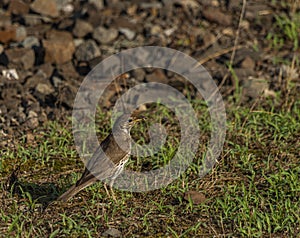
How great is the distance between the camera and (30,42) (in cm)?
994

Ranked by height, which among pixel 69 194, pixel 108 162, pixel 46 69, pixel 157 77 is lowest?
pixel 157 77

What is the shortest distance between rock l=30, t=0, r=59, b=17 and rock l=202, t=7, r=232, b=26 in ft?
7.76

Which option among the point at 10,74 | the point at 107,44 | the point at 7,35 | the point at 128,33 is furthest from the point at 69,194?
the point at 128,33

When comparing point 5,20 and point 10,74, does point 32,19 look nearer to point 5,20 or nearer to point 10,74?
point 5,20

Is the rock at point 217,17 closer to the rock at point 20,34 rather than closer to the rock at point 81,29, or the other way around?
the rock at point 81,29

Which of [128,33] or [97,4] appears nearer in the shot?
[128,33]

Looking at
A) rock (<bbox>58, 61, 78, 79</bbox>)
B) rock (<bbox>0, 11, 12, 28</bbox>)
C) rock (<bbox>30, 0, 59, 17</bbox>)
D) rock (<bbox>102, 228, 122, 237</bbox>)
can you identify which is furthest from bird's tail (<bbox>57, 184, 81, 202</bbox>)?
rock (<bbox>30, 0, 59, 17</bbox>)

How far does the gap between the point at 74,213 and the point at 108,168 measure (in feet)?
1.81

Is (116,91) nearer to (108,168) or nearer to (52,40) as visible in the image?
(52,40)

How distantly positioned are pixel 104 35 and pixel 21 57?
1404mm

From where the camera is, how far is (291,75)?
9.00 m

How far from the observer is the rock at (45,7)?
10.7m

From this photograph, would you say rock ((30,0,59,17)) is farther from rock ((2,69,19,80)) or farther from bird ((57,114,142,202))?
bird ((57,114,142,202))

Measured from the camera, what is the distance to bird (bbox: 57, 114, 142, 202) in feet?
21.2
